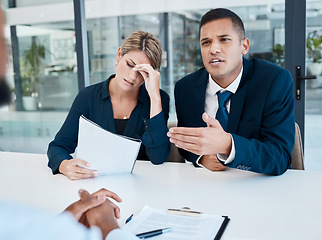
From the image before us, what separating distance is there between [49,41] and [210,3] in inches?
80.0

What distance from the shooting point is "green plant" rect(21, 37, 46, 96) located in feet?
14.1

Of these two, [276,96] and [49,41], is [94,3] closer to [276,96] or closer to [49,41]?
[49,41]

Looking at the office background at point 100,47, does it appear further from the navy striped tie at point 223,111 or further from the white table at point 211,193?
the white table at point 211,193

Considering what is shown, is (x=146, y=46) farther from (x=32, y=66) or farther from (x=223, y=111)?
(x=32, y=66)

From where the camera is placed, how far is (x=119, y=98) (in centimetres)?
211

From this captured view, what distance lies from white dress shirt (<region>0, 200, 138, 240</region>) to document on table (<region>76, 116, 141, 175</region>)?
936 millimetres

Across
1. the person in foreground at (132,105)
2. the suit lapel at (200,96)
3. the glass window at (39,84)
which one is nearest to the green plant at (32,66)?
the glass window at (39,84)

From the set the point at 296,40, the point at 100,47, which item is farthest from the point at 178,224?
the point at 100,47

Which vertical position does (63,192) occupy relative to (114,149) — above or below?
below

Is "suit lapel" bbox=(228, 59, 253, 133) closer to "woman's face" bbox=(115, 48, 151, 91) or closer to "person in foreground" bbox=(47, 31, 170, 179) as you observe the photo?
"person in foreground" bbox=(47, 31, 170, 179)

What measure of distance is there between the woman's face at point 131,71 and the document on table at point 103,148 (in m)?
0.50

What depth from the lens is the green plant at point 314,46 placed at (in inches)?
121

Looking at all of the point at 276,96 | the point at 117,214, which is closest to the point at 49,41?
the point at 276,96

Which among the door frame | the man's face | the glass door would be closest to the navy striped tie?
the man's face
